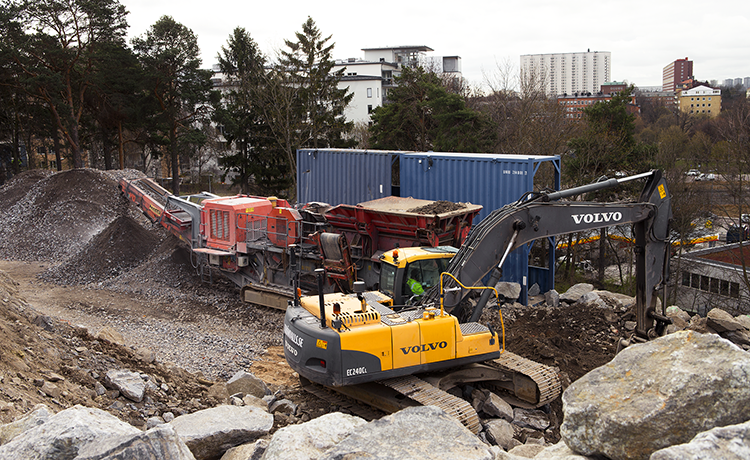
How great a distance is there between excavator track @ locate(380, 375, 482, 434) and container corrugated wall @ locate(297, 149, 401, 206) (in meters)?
10.1

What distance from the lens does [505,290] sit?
47.3 feet

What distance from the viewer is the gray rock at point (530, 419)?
320 inches

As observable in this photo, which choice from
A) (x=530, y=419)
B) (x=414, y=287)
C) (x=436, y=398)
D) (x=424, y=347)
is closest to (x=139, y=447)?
(x=436, y=398)

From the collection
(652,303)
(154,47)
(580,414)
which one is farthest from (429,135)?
(580,414)

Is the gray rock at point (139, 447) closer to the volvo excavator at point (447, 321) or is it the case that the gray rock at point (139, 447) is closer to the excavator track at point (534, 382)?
the volvo excavator at point (447, 321)

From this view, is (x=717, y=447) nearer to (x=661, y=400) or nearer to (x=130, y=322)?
(x=661, y=400)

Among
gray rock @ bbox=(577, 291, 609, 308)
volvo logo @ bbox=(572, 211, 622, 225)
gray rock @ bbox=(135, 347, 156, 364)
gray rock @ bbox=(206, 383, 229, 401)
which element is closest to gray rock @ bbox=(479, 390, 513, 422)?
volvo logo @ bbox=(572, 211, 622, 225)

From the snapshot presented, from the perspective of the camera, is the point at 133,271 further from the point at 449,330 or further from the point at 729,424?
the point at 729,424

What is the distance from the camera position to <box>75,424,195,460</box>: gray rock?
13.5ft

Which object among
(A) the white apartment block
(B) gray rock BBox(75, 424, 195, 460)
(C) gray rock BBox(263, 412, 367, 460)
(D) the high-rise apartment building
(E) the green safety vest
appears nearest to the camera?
(B) gray rock BBox(75, 424, 195, 460)

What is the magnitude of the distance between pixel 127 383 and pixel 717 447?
730cm

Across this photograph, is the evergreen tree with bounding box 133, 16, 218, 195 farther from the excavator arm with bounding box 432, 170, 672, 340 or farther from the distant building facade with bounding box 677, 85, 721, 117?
the distant building facade with bounding box 677, 85, 721, 117

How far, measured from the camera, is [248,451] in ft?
18.3

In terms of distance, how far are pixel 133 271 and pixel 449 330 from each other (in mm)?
12630
